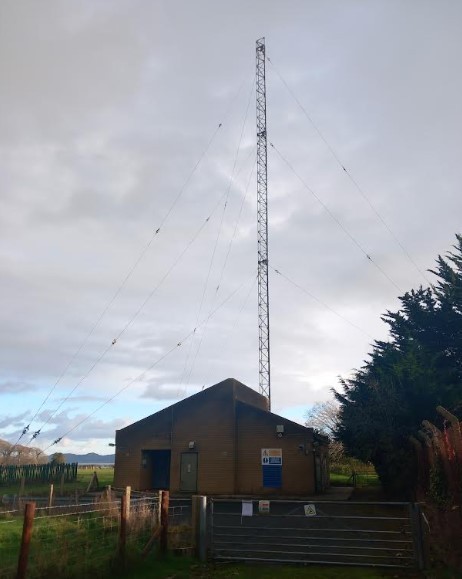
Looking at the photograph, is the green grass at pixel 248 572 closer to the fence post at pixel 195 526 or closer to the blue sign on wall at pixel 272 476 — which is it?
the fence post at pixel 195 526

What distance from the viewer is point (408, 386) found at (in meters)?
24.2

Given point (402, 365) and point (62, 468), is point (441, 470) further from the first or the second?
point (62, 468)

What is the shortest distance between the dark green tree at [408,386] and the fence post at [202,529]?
1344cm

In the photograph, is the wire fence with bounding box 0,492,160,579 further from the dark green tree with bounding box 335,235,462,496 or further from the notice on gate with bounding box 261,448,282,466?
the notice on gate with bounding box 261,448,282,466

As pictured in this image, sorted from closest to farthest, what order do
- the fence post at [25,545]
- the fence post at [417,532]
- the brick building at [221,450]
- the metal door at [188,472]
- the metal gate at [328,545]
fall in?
1. the fence post at [25,545]
2. the fence post at [417,532]
3. the metal gate at [328,545]
4. the brick building at [221,450]
5. the metal door at [188,472]

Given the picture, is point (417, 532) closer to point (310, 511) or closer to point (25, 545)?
point (310, 511)

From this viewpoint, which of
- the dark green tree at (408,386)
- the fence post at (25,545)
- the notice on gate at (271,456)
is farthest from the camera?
the notice on gate at (271,456)

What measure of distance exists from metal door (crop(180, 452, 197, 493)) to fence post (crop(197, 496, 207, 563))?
22493mm

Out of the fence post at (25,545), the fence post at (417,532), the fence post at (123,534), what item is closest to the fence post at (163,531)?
the fence post at (123,534)

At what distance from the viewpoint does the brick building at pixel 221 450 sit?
1287 inches

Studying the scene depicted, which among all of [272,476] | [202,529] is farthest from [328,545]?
[272,476]

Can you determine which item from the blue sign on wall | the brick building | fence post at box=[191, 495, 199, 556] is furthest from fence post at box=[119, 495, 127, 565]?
the blue sign on wall

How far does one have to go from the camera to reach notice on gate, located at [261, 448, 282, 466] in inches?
1297

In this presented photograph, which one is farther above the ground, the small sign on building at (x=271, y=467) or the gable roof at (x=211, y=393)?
the gable roof at (x=211, y=393)
